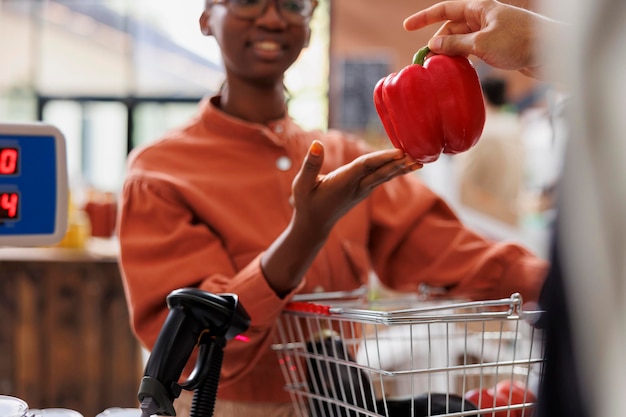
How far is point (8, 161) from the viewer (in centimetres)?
111

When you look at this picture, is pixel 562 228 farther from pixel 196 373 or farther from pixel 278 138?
pixel 278 138

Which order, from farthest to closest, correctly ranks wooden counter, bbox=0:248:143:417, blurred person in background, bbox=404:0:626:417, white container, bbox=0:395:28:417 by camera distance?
wooden counter, bbox=0:248:143:417
white container, bbox=0:395:28:417
blurred person in background, bbox=404:0:626:417

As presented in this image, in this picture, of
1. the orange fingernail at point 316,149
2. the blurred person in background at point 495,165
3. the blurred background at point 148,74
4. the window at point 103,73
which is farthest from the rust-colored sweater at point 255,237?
the window at point 103,73

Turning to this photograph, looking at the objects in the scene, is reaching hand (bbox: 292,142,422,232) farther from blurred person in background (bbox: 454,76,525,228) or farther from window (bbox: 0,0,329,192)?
window (bbox: 0,0,329,192)

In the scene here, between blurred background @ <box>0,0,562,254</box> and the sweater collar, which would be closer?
the sweater collar

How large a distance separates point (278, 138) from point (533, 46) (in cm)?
50

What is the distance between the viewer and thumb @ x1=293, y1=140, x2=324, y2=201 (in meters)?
0.96

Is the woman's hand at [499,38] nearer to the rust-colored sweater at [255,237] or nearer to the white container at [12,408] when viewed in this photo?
the rust-colored sweater at [255,237]

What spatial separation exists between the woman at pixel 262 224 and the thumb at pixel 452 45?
184mm

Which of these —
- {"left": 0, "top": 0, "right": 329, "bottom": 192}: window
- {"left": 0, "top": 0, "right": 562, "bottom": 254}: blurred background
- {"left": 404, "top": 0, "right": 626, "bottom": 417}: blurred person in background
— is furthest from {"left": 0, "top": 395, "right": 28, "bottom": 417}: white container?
{"left": 0, "top": 0, "right": 329, "bottom": 192}: window

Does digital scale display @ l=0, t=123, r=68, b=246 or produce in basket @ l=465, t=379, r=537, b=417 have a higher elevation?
digital scale display @ l=0, t=123, r=68, b=246

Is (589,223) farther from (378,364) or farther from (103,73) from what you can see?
(103,73)

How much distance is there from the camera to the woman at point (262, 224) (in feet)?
3.60

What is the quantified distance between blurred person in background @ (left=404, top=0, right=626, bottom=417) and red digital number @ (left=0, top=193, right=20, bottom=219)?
84 centimetres
